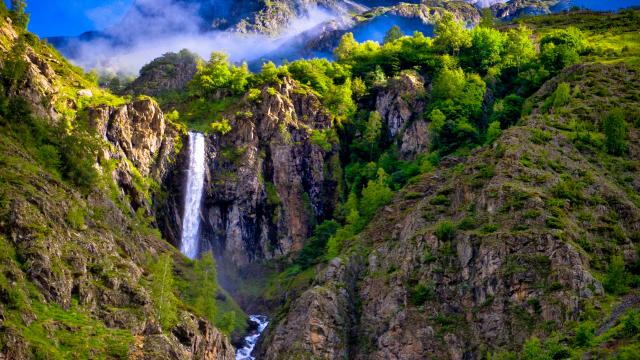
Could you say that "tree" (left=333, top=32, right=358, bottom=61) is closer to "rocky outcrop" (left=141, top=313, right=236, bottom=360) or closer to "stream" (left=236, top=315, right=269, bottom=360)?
"stream" (left=236, top=315, right=269, bottom=360)

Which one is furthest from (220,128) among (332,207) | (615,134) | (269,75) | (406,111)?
(615,134)

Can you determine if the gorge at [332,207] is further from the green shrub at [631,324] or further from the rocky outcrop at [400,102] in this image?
the rocky outcrop at [400,102]

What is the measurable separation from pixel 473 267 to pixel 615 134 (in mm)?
34825

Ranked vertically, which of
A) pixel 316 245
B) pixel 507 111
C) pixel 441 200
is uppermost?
pixel 507 111

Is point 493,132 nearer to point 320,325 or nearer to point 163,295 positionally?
point 320,325

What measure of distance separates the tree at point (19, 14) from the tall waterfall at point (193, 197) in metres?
33.2

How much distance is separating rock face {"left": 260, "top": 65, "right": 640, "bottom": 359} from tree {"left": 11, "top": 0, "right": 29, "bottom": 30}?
62040 millimetres

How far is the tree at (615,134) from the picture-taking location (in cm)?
9869

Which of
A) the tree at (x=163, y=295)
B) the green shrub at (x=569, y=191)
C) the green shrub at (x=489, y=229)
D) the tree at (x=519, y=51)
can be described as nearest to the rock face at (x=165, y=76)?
the tree at (x=519, y=51)

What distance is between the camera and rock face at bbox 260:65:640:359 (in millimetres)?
73125

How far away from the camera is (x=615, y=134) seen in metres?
99.1

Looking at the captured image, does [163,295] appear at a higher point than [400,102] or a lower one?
lower

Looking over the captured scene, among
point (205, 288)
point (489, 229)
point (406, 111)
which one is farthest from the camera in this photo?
point (406, 111)

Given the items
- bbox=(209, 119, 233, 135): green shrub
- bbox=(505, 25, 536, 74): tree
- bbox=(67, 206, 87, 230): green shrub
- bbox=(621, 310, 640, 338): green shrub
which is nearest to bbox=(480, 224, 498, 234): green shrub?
bbox=(621, 310, 640, 338): green shrub
